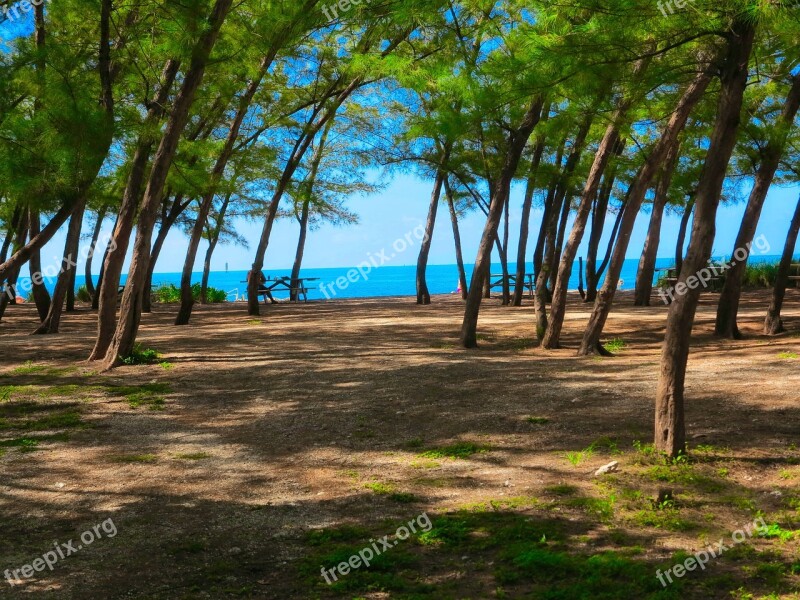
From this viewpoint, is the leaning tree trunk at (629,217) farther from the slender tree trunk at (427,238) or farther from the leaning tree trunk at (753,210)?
the slender tree trunk at (427,238)

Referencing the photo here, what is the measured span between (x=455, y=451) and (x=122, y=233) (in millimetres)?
7002

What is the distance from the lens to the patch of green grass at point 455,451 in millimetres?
7449

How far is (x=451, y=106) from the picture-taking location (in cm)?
1562

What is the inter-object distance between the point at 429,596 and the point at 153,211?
9264 millimetres

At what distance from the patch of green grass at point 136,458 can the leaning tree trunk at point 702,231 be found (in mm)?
4486

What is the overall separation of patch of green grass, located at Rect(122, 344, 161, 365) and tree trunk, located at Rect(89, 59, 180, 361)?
58 centimetres

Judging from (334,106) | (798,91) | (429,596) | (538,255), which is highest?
(334,106)

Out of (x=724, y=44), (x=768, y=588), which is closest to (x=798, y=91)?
(x=724, y=44)

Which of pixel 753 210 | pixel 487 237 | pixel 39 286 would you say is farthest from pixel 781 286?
pixel 39 286

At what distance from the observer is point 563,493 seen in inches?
243

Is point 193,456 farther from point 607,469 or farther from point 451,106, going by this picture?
point 451,106

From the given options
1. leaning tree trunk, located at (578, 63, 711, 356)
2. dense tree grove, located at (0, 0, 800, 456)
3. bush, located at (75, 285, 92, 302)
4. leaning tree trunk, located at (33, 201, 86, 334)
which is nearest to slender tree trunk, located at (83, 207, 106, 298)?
bush, located at (75, 285, 92, 302)

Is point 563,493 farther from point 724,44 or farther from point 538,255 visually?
point 538,255

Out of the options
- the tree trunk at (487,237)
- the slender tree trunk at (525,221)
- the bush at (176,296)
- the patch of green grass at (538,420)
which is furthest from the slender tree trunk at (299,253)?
the patch of green grass at (538,420)
